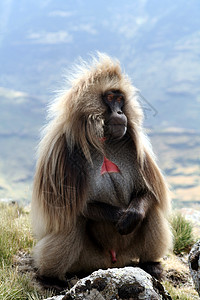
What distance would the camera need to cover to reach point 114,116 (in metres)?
4.46

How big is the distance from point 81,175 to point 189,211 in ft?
13.5

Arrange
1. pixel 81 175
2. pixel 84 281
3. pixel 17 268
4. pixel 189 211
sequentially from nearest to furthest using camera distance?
pixel 84 281, pixel 81 175, pixel 17 268, pixel 189 211

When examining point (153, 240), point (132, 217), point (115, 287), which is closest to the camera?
point (115, 287)

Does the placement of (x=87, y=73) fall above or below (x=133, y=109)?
above

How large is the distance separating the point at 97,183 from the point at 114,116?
67cm

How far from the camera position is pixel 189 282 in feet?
17.0

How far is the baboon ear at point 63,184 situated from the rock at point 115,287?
1.61m

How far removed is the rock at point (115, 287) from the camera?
2.84 metres

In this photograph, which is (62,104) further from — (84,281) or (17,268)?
(84,281)

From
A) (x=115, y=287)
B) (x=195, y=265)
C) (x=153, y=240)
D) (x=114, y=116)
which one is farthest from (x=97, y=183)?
(x=115, y=287)

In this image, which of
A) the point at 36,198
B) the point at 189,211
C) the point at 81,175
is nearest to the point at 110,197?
the point at 81,175

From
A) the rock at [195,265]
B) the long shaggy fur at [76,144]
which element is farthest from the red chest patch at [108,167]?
the rock at [195,265]

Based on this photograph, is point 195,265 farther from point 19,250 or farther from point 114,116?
point 19,250

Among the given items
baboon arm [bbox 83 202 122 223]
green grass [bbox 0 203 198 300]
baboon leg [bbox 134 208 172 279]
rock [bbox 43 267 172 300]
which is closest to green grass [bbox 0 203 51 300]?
green grass [bbox 0 203 198 300]
